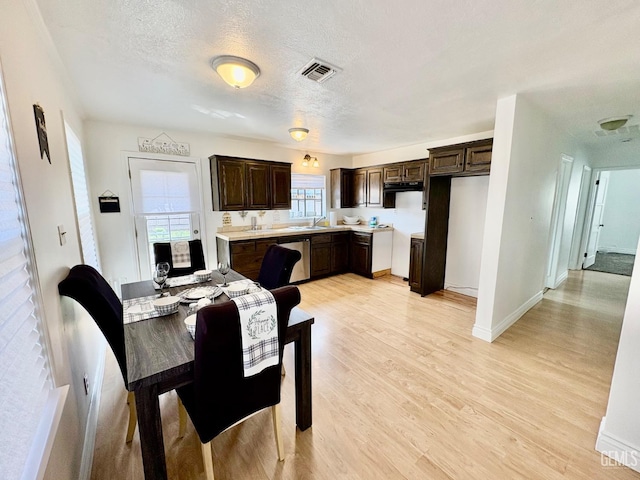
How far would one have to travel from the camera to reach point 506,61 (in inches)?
72.1

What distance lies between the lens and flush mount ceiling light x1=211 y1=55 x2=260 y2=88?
180 cm

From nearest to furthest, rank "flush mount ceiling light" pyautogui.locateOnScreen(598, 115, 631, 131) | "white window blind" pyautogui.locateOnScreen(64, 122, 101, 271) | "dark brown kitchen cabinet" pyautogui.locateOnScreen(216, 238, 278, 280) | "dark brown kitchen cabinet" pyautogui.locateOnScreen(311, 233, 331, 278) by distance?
"white window blind" pyautogui.locateOnScreen(64, 122, 101, 271) → "flush mount ceiling light" pyautogui.locateOnScreen(598, 115, 631, 131) → "dark brown kitchen cabinet" pyautogui.locateOnScreen(216, 238, 278, 280) → "dark brown kitchen cabinet" pyautogui.locateOnScreen(311, 233, 331, 278)

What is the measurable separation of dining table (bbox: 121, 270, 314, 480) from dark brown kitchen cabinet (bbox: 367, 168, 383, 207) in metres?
3.66

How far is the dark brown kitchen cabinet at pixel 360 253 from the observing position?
188 inches

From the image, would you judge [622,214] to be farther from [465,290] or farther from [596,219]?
[465,290]

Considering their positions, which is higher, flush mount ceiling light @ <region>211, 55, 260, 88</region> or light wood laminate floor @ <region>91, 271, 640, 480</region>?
flush mount ceiling light @ <region>211, 55, 260, 88</region>

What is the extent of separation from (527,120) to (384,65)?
1.75 meters

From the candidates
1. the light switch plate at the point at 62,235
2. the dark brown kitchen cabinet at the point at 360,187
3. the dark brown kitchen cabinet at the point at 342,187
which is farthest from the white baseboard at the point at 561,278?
the light switch plate at the point at 62,235

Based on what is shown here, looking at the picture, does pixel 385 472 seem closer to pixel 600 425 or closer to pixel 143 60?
pixel 600 425

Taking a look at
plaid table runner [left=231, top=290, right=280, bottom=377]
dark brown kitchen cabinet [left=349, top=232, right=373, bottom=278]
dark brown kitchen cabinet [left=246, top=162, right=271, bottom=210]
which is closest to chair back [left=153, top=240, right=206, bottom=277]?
dark brown kitchen cabinet [left=246, top=162, right=271, bottom=210]

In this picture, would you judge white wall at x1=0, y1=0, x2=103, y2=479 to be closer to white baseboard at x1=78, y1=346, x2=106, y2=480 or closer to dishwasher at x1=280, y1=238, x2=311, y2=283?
white baseboard at x1=78, y1=346, x2=106, y2=480

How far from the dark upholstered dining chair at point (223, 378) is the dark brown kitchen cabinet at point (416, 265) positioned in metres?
3.18

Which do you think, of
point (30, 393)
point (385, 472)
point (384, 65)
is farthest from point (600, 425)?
point (30, 393)

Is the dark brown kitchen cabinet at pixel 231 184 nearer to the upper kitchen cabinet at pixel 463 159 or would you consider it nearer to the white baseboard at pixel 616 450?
the upper kitchen cabinet at pixel 463 159
